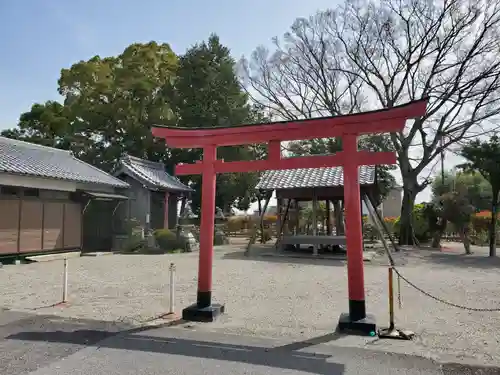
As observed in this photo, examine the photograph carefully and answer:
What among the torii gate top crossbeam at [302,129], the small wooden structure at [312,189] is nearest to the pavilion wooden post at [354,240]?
the torii gate top crossbeam at [302,129]

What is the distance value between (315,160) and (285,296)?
3710 millimetres

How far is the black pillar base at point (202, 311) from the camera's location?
679 centimetres

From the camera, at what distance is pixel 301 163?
7020mm

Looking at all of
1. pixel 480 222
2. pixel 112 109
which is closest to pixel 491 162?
pixel 480 222

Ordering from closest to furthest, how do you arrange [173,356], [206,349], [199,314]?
[173,356], [206,349], [199,314]

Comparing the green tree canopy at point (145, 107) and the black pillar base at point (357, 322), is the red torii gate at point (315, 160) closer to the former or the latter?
the black pillar base at point (357, 322)

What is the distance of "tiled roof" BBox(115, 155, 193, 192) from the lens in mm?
23547

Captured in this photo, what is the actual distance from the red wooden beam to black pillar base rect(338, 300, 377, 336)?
7.38ft

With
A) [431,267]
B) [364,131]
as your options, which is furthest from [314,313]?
[431,267]

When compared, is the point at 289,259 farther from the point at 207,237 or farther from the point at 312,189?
the point at 207,237

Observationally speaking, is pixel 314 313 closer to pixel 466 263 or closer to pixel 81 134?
pixel 466 263

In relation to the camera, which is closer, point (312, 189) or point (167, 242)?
point (312, 189)

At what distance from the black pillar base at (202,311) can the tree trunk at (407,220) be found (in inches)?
753

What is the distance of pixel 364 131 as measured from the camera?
6.58 m
